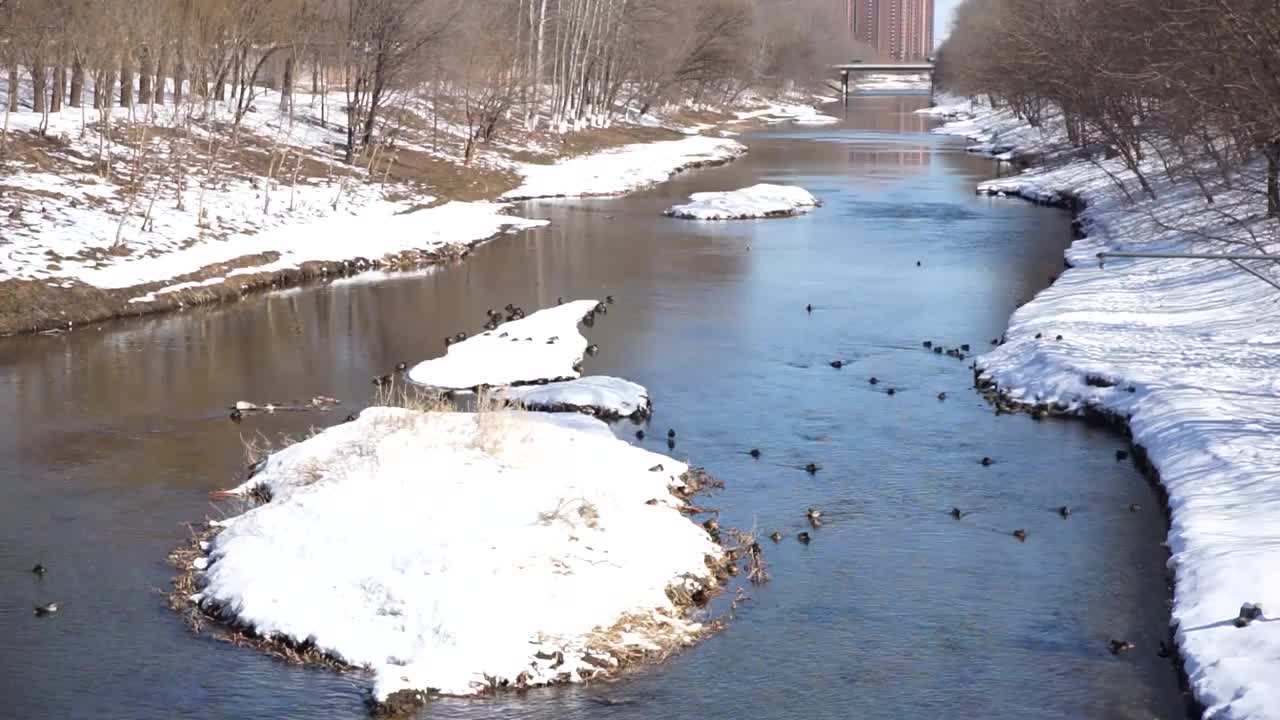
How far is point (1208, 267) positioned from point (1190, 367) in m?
6.68

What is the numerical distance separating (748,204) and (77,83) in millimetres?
18672

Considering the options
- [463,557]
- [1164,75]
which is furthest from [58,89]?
[463,557]

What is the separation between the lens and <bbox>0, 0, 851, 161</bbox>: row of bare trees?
31.3 meters

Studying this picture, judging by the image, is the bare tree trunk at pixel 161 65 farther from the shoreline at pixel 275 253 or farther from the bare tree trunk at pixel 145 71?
the shoreline at pixel 275 253

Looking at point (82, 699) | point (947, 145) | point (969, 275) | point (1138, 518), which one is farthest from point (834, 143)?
point (82, 699)

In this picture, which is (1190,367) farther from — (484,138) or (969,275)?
(484,138)

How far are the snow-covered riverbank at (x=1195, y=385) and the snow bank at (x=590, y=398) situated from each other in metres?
5.01

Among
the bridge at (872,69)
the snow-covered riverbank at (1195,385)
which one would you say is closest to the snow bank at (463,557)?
the snow-covered riverbank at (1195,385)

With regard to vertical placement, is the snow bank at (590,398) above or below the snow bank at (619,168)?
below

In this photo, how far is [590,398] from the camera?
59.1 feet

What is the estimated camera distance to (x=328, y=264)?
97.1 ft

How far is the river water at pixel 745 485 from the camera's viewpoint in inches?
405

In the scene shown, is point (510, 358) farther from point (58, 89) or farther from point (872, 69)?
point (872, 69)

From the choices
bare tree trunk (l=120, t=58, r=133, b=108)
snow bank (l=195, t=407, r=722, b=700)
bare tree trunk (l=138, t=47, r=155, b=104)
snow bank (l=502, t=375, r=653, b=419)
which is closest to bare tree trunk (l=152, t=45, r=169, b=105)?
bare tree trunk (l=138, t=47, r=155, b=104)
